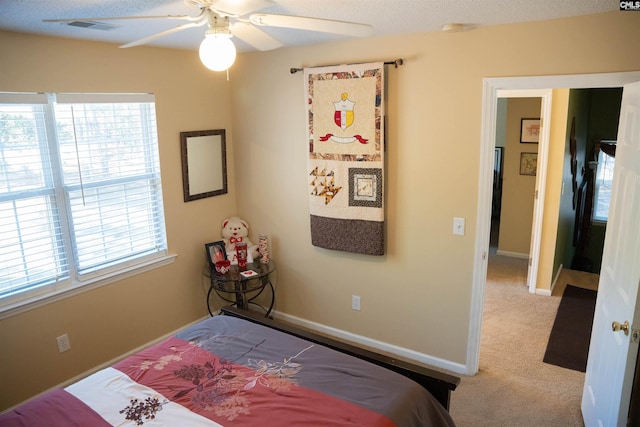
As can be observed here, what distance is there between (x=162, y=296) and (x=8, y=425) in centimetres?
178

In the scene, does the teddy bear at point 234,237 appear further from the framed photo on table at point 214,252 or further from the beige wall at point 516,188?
the beige wall at point 516,188

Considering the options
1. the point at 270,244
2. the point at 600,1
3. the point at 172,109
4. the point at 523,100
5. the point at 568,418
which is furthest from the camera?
the point at 523,100

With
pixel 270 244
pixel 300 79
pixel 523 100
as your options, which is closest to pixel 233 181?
pixel 270 244

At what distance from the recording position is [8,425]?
1.92m

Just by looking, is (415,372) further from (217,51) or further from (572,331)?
(572,331)

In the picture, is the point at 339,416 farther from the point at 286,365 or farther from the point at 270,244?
the point at 270,244

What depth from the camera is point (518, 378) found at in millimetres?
3238

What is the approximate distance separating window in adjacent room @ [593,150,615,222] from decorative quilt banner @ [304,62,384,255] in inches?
142

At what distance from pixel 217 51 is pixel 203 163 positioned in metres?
2.29

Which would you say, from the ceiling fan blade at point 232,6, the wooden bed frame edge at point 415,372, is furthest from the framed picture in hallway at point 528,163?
the ceiling fan blade at point 232,6

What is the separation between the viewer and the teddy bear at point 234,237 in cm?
397

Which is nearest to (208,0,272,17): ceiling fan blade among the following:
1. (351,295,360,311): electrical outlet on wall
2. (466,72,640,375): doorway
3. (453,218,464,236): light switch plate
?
(466,72,640,375): doorway

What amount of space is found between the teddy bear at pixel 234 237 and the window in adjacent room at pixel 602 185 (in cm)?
423

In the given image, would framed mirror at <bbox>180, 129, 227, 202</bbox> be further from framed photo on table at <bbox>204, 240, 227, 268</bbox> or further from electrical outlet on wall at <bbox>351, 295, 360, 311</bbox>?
electrical outlet on wall at <bbox>351, 295, 360, 311</bbox>
